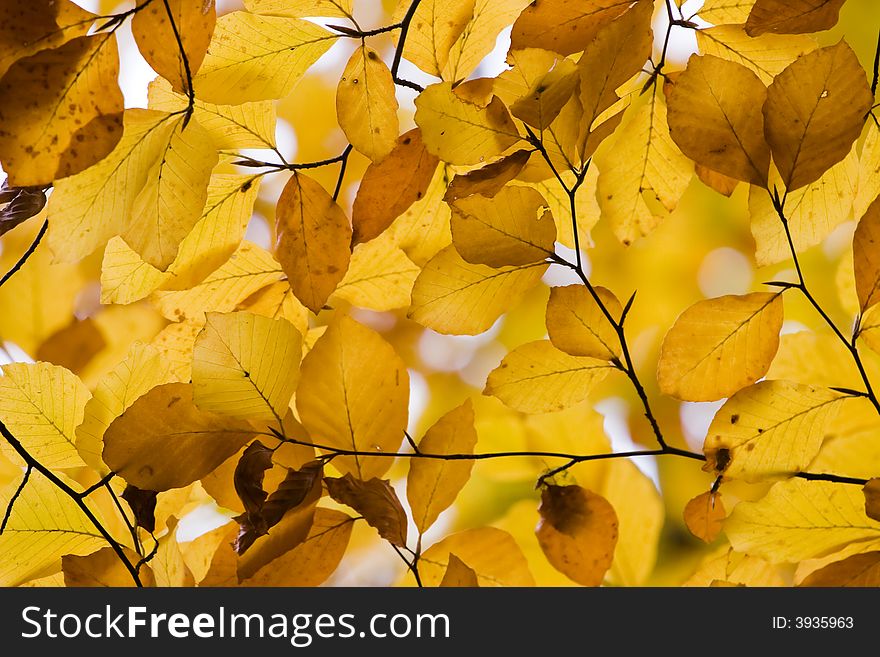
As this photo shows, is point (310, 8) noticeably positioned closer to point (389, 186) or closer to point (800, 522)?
point (389, 186)

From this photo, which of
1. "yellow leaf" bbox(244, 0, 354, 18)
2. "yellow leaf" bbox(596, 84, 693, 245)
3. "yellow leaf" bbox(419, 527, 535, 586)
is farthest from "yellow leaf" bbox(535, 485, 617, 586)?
"yellow leaf" bbox(244, 0, 354, 18)

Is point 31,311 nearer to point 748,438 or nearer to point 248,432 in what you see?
point 248,432

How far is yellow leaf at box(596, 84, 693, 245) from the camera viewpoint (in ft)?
1.04

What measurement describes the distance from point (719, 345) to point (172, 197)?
20 centimetres

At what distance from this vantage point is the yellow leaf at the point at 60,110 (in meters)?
0.22

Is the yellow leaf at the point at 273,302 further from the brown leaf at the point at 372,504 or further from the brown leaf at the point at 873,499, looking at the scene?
the brown leaf at the point at 873,499

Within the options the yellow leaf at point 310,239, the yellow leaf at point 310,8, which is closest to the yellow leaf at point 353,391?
the yellow leaf at point 310,239

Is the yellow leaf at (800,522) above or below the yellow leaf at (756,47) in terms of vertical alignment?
below

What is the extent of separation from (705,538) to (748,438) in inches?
3.1

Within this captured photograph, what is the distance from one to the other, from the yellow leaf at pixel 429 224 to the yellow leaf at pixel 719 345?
0.11m

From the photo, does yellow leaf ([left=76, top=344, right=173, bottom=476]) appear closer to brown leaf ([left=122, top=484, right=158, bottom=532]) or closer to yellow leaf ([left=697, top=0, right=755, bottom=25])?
brown leaf ([left=122, top=484, right=158, bottom=532])

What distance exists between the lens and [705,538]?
320mm

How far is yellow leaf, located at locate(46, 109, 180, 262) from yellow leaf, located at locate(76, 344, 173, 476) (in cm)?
7
